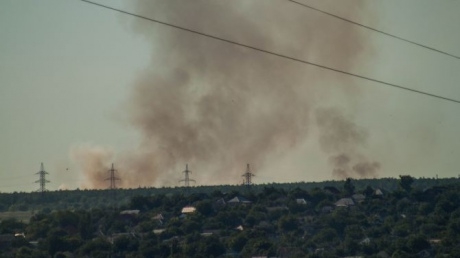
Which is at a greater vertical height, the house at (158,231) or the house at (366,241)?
the house at (158,231)

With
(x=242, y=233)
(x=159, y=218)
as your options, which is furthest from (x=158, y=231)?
(x=242, y=233)

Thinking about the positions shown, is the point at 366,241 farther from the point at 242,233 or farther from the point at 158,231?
the point at 158,231

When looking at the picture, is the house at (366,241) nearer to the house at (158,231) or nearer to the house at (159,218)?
the house at (158,231)

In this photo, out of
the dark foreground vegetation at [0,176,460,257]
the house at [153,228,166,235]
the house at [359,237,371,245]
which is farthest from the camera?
the house at [153,228,166,235]

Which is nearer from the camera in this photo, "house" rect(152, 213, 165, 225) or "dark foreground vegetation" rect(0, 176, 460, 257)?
"dark foreground vegetation" rect(0, 176, 460, 257)

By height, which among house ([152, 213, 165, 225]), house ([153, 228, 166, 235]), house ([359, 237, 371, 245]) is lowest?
house ([359, 237, 371, 245])

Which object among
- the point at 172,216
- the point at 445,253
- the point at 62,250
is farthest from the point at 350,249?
the point at 172,216

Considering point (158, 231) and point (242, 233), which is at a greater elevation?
point (158, 231)

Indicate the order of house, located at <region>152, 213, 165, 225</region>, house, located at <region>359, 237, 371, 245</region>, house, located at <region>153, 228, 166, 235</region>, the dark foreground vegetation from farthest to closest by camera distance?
house, located at <region>152, 213, 165, 225</region> → house, located at <region>153, 228, 166, 235</region> → house, located at <region>359, 237, 371, 245</region> → the dark foreground vegetation

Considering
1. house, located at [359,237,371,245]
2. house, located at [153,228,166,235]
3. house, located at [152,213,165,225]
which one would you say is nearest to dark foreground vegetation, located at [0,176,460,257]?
house, located at [359,237,371,245]

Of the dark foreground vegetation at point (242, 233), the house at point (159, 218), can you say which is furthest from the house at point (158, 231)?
the house at point (159, 218)

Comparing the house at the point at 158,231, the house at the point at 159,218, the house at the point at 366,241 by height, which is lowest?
the house at the point at 366,241

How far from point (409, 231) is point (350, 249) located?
20.9 meters

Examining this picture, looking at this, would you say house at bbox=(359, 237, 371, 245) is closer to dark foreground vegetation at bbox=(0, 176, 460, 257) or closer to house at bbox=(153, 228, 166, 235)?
dark foreground vegetation at bbox=(0, 176, 460, 257)
